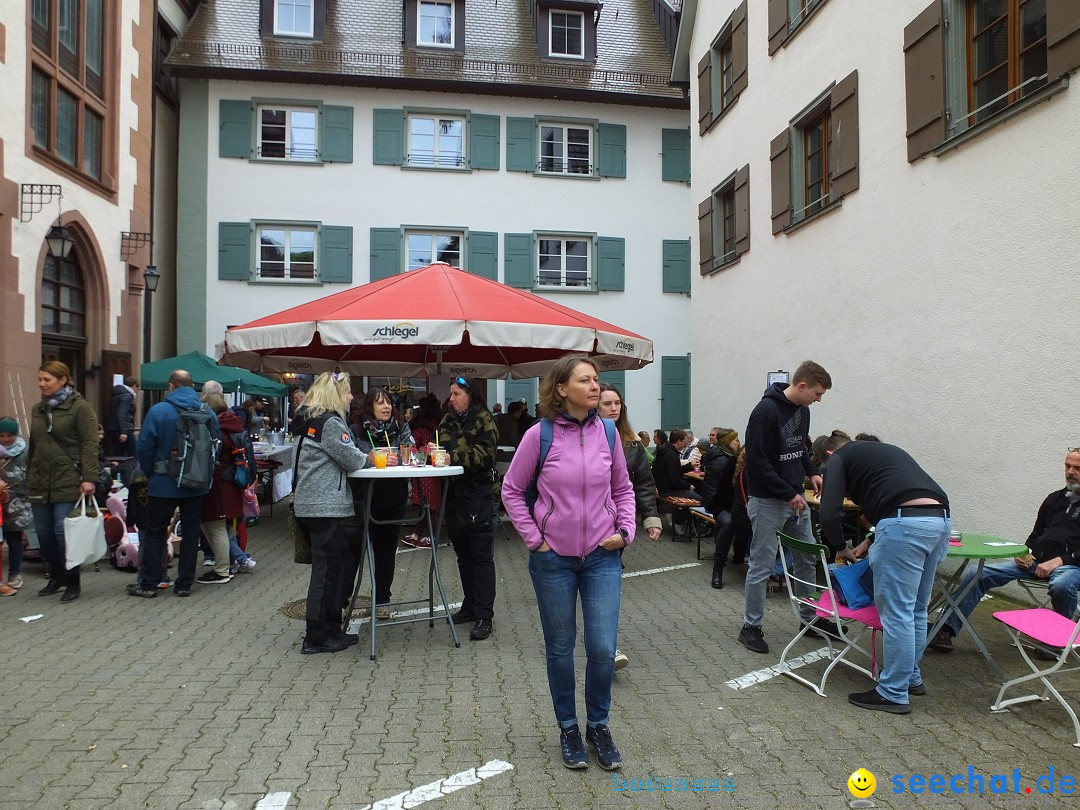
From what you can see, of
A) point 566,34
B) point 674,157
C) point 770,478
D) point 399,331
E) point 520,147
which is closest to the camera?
point 770,478

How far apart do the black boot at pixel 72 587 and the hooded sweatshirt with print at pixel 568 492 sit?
15.4ft

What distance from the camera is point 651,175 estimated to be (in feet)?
65.4

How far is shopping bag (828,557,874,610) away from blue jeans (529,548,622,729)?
5.70 ft

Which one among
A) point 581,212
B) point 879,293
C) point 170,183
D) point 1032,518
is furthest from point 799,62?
point 170,183

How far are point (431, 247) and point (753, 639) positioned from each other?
50.8 ft

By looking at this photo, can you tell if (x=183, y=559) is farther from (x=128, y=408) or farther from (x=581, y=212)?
(x=581, y=212)

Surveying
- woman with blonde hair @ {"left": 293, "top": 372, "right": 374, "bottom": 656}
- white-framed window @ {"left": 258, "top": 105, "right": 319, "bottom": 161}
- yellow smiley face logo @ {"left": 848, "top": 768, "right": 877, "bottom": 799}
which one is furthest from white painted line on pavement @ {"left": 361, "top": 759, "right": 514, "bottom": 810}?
white-framed window @ {"left": 258, "top": 105, "right": 319, "bottom": 161}

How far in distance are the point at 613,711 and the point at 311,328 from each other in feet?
14.7

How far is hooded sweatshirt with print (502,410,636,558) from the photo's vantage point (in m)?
3.32

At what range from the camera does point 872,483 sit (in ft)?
13.8

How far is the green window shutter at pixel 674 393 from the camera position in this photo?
19.6m

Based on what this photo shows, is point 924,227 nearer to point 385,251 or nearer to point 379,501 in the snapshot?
point 379,501

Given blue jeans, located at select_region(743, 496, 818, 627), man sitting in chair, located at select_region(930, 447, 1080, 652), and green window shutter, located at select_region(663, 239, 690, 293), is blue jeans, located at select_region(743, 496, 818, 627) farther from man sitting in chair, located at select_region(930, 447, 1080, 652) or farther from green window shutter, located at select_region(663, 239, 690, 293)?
green window shutter, located at select_region(663, 239, 690, 293)

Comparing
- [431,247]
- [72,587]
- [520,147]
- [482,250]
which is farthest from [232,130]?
[72,587]
